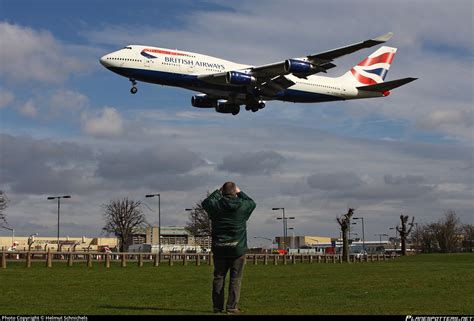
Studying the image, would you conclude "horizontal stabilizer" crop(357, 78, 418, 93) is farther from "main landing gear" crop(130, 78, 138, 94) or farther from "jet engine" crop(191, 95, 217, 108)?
"main landing gear" crop(130, 78, 138, 94)

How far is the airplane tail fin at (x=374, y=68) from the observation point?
210 feet

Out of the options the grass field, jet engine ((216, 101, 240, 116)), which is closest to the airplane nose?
jet engine ((216, 101, 240, 116))

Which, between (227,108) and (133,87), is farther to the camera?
(227,108)

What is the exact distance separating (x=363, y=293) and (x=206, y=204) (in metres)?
5.96

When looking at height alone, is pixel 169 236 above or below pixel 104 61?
below

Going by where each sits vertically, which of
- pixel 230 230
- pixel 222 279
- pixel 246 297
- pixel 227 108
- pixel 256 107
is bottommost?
pixel 246 297

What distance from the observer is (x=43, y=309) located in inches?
441

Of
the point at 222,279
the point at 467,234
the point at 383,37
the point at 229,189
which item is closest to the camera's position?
the point at 229,189

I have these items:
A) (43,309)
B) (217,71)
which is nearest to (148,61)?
(217,71)

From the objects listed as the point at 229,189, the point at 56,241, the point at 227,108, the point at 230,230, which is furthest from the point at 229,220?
the point at 56,241

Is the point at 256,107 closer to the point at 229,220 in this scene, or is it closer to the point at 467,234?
the point at 229,220

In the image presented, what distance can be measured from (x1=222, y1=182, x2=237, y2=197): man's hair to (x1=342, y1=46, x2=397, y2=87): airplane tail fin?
2082 inches

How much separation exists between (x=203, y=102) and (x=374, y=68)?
20.9 m

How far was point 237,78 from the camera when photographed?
47.7 metres
